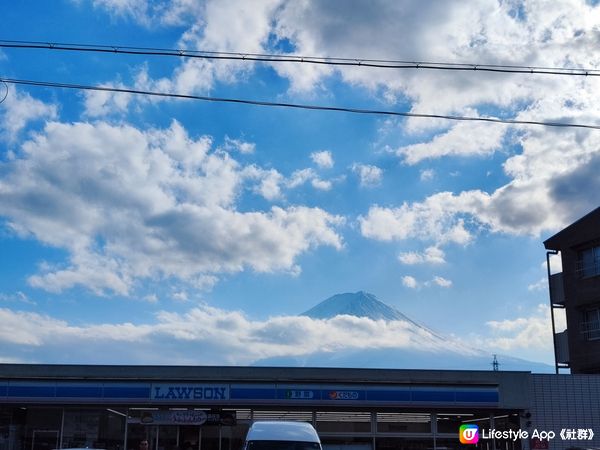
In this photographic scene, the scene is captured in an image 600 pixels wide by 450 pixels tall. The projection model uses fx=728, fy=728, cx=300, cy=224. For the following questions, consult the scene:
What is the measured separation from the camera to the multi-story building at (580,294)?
32.8 m

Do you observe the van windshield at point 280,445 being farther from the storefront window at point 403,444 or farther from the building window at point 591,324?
the building window at point 591,324

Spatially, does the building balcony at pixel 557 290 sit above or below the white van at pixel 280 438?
above

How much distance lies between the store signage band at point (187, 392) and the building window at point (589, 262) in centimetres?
1836

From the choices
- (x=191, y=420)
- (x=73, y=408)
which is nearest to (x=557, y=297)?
(x=191, y=420)

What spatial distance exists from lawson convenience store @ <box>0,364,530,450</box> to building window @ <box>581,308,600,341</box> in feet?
29.9

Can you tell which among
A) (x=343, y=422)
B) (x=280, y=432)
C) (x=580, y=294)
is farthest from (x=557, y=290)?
(x=280, y=432)

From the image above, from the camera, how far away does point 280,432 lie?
49.8 feet

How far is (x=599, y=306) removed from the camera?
107 ft

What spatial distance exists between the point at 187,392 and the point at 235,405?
5.56 ft

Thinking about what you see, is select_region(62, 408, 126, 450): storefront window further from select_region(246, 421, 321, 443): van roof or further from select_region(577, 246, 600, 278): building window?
select_region(577, 246, 600, 278): building window

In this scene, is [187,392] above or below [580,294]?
below

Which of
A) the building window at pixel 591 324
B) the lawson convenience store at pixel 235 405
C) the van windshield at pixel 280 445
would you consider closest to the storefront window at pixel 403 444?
the lawson convenience store at pixel 235 405

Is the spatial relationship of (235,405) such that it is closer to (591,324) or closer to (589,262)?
(591,324)

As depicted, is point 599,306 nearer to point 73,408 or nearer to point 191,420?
point 191,420
